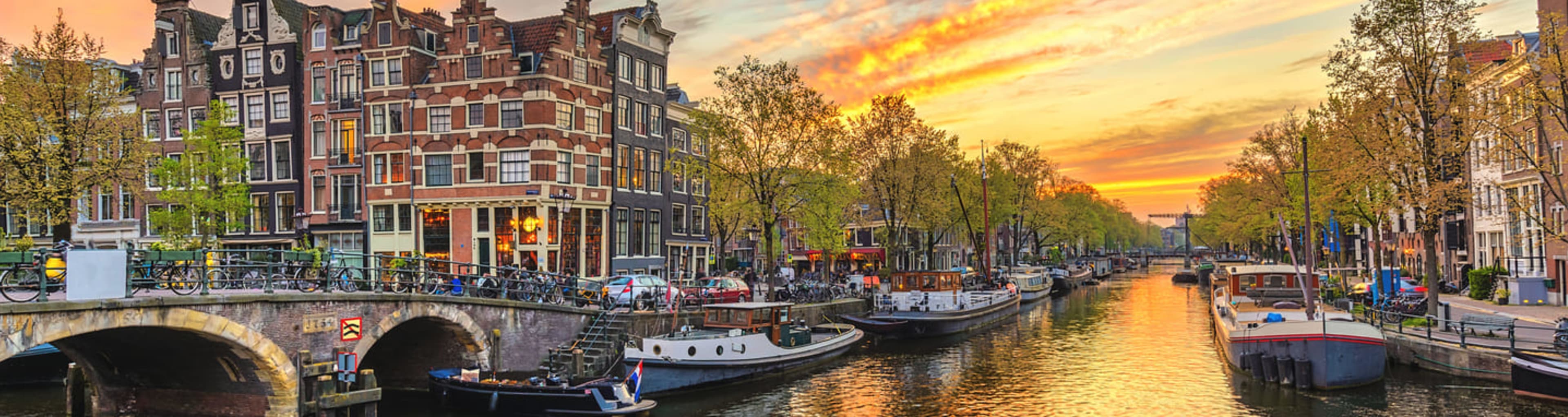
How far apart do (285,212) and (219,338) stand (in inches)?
1486

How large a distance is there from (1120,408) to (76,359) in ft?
85.8

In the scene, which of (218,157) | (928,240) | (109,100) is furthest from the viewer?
(928,240)

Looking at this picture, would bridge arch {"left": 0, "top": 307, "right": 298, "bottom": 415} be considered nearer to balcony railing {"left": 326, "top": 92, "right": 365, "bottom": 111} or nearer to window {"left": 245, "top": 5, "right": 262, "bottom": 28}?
balcony railing {"left": 326, "top": 92, "right": 365, "bottom": 111}

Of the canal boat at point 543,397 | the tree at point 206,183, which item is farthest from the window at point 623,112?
the canal boat at point 543,397

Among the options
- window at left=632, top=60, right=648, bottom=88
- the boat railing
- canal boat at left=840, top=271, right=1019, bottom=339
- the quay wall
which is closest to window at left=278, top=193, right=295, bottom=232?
window at left=632, top=60, right=648, bottom=88

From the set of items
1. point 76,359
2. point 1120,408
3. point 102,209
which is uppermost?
point 102,209

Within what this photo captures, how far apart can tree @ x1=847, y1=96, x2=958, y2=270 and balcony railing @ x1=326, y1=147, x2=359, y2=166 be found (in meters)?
27.5

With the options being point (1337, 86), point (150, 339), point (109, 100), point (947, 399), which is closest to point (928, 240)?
point (1337, 86)

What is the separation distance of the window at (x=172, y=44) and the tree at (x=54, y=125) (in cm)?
1786

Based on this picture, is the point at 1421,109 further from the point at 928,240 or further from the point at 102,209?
the point at 102,209

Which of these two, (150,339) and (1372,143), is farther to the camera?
(1372,143)

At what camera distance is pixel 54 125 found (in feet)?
128

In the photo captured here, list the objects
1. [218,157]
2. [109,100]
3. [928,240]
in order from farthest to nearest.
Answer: [928,240], [218,157], [109,100]

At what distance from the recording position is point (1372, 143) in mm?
37719
